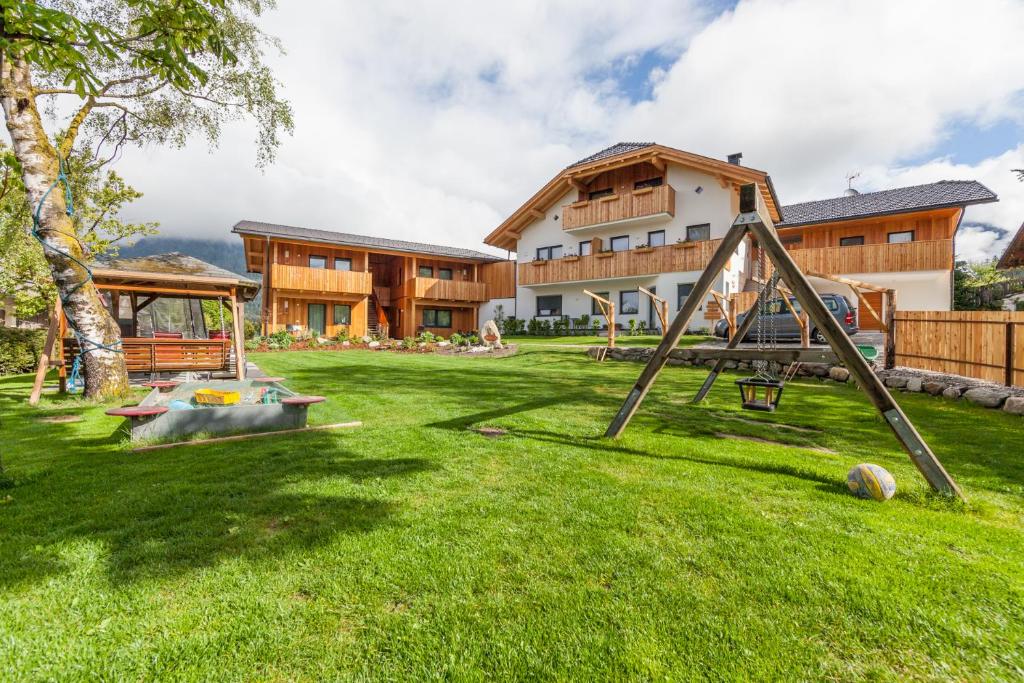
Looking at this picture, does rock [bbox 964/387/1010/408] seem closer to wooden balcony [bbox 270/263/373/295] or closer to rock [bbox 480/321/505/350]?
rock [bbox 480/321/505/350]

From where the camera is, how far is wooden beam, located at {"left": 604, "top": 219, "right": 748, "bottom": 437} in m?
4.52

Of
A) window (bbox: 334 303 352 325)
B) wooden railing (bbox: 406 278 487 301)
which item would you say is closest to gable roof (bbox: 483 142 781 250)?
wooden railing (bbox: 406 278 487 301)

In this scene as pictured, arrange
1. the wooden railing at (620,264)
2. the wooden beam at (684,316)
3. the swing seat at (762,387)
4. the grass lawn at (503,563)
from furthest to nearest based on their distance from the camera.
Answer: the wooden railing at (620,264) → the swing seat at (762,387) → the wooden beam at (684,316) → the grass lawn at (503,563)

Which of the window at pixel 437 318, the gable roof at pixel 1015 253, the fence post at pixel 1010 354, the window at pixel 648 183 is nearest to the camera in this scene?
the fence post at pixel 1010 354

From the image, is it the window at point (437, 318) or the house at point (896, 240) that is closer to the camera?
the house at point (896, 240)

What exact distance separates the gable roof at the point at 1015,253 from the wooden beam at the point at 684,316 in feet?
59.5

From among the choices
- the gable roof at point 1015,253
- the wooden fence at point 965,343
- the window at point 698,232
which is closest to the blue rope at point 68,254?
the wooden fence at point 965,343

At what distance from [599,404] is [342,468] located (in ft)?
14.7

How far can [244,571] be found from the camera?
2371mm

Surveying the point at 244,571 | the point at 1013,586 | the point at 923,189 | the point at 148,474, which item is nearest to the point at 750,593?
the point at 1013,586

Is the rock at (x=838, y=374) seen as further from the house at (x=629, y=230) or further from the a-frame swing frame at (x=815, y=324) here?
the house at (x=629, y=230)

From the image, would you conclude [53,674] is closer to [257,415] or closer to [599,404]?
[257,415]

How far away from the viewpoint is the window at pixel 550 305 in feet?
93.2

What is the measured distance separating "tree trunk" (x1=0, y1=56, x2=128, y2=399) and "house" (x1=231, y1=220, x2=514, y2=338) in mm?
16892
